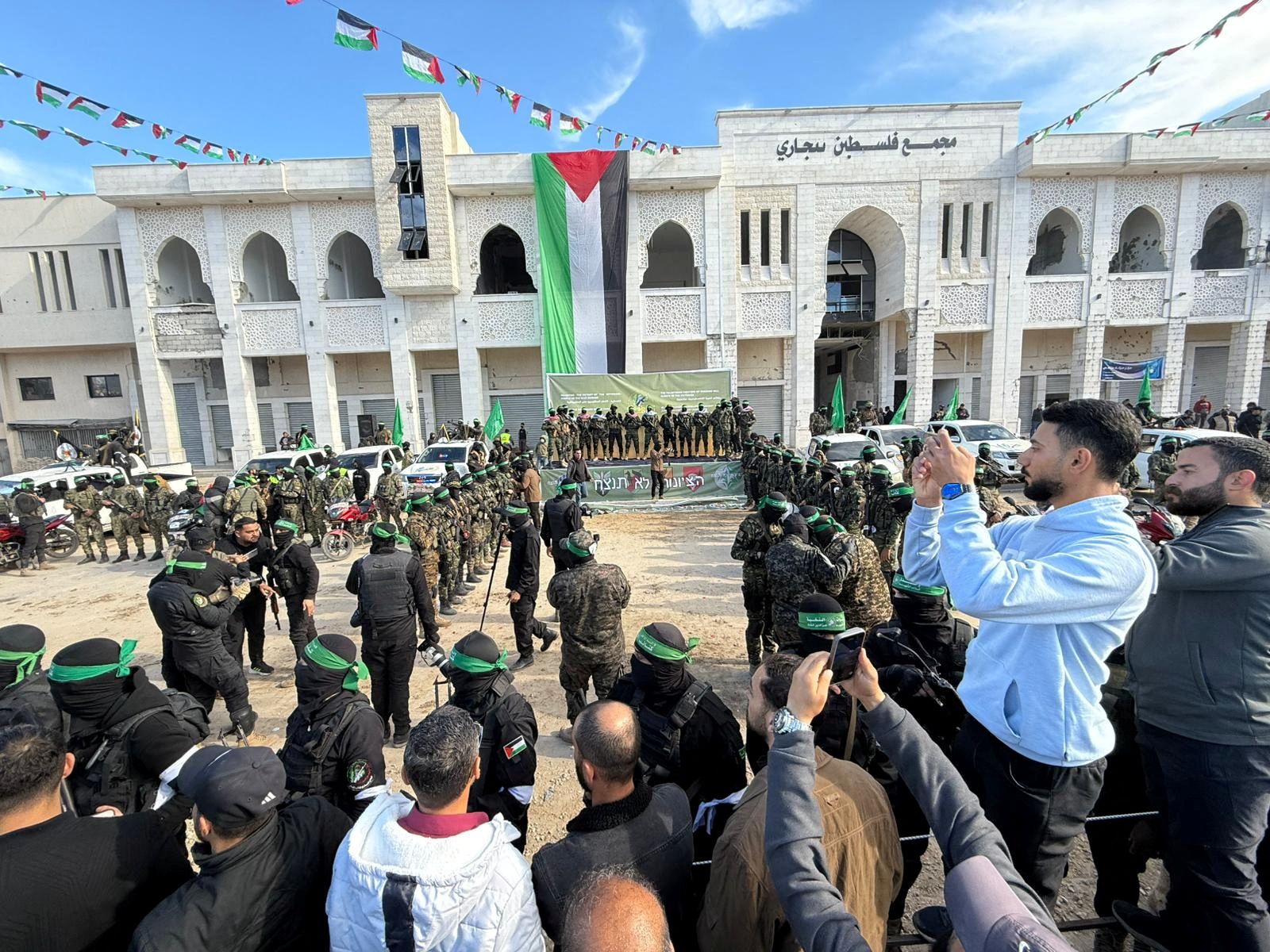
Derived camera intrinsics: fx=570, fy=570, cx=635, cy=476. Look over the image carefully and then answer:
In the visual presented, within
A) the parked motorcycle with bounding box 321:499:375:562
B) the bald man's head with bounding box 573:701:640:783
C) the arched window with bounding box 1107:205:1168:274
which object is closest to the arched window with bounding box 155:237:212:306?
the parked motorcycle with bounding box 321:499:375:562

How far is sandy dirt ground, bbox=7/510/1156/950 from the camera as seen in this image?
3596 millimetres

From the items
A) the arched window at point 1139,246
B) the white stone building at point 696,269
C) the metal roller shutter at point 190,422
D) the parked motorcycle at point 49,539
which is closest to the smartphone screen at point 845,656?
the parked motorcycle at point 49,539

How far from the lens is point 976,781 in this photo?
200 cm

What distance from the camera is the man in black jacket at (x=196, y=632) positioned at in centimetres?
394

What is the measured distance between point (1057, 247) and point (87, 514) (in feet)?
103

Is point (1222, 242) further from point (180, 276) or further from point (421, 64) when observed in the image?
point (180, 276)

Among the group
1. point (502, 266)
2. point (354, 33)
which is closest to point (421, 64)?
point (354, 33)

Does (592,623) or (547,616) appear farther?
(547,616)

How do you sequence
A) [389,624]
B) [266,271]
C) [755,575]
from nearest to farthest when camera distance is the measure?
[389,624] < [755,575] < [266,271]

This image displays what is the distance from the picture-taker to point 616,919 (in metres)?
0.95

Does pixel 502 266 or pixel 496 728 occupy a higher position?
pixel 502 266

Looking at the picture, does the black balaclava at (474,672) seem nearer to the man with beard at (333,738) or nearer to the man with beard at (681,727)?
the man with beard at (333,738)

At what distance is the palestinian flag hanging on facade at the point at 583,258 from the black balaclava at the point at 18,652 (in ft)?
60.4

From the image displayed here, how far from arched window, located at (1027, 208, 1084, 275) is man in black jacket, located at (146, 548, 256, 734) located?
26.5 m
